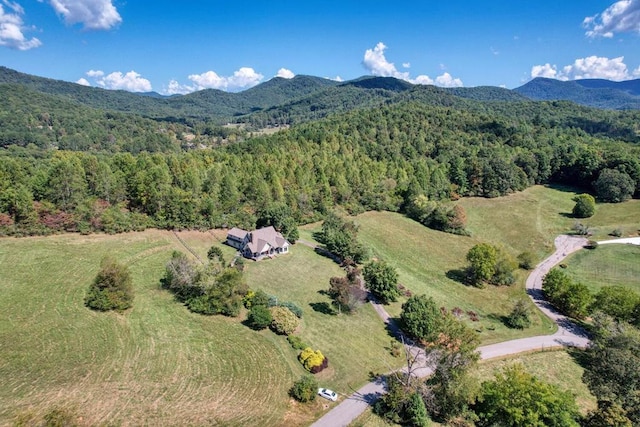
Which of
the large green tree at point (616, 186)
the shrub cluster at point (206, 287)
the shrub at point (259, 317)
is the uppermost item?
the large green tree at point (616, 186)

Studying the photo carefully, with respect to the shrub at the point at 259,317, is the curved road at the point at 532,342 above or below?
below

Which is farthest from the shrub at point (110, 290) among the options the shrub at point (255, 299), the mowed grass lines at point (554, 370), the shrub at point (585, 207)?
the shrub at point (585, 207)

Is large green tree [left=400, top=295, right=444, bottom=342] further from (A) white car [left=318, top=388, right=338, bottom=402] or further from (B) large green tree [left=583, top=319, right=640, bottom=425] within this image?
(B) large green tree [left=583, top=319, right=640, bottom=425]

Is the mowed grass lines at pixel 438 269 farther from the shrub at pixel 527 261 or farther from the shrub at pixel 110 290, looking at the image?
the shrub at pixel 110 290

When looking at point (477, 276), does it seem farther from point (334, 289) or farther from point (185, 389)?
point (185, 389)

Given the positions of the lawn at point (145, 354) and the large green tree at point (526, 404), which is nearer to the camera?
the lawn at point (145, 354)

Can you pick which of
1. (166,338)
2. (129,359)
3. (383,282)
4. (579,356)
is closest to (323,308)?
(383,282)

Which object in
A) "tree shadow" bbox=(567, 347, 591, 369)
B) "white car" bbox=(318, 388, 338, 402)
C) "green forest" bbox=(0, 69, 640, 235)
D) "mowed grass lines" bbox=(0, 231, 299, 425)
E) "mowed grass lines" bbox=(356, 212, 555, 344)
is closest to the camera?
"mowed grass lines" bbox=(0, 231, 299, 425)

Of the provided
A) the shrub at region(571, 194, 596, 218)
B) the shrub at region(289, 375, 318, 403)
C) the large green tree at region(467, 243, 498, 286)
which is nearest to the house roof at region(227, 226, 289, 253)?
the shrub at region(289, 375, 318, 403)
